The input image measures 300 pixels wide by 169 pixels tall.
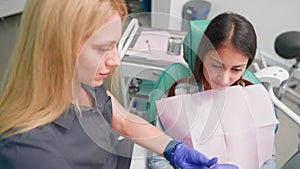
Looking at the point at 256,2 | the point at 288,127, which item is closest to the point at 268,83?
the point at 288,127

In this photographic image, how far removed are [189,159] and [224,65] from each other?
0.32 m

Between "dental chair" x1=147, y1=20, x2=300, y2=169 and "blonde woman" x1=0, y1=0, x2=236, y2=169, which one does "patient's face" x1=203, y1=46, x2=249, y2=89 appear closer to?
"dental chair" x1=147, y1=20, x2=300, y2=169

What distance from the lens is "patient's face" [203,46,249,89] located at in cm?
91

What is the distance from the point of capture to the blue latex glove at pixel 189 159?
0.85 meters

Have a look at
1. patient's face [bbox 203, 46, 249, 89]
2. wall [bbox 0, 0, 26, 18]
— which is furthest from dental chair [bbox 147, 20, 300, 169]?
wall [bbox 0, 0, 26, 18]

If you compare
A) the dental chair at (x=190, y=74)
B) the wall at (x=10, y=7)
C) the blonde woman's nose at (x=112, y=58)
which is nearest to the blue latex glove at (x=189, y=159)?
the dental chair at (x=190, y=74)

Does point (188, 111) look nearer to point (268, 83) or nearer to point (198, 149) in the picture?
point (198, 149)

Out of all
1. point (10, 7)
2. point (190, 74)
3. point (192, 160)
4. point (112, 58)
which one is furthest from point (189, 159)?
point (10, 7)

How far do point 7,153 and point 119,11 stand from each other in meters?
0.40

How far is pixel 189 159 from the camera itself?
876mm

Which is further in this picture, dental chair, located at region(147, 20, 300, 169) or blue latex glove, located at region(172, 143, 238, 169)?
dental chair, located at region(147, 20, 300, 169)

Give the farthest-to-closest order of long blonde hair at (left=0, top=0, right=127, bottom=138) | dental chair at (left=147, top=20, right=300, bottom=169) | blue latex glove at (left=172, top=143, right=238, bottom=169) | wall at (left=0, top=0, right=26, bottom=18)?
wall at (left=0, top=0, right=26, bottom=18)
dental chair at (left=147, top=20, right=300, bottom=169)
blue latex glove at (left=172, top=143, right=238, bottom=169)
long blonde hair at (left=0, top=0, right=127, bottom=138)

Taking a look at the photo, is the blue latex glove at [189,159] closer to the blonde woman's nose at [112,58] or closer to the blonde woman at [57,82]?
the blonde woman at [57,82]

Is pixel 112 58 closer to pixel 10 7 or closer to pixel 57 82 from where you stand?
pixel 57 82
